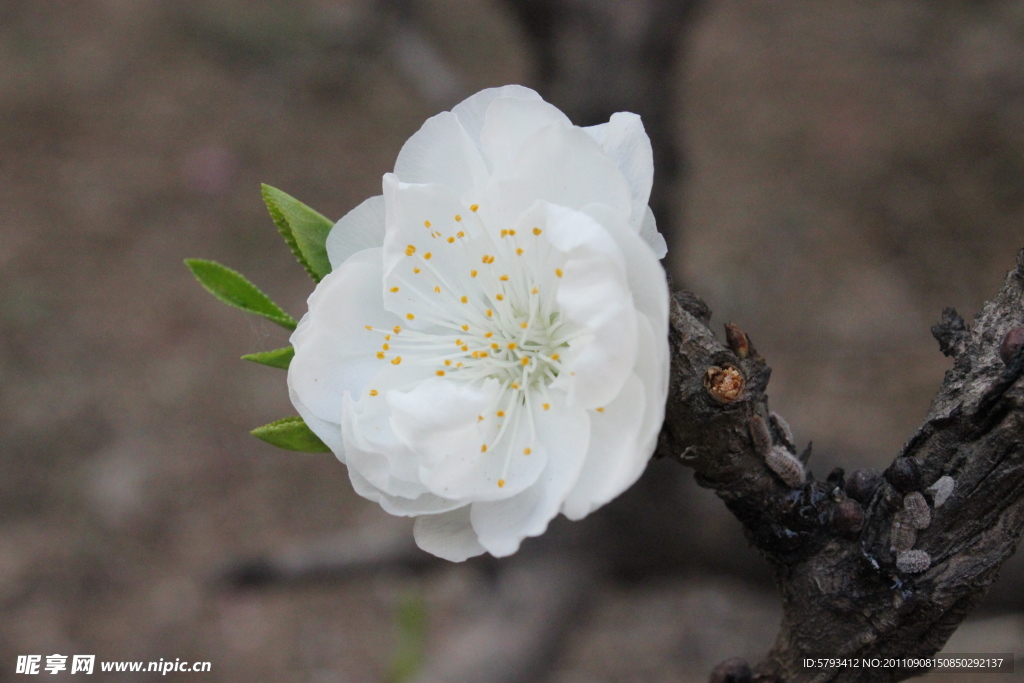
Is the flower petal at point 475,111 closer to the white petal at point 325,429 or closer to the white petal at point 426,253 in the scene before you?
the white petal at point 426,253

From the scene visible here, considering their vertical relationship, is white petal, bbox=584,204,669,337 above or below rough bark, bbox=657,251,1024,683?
above

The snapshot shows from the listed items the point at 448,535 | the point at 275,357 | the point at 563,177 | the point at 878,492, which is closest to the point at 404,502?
the point at 448,535

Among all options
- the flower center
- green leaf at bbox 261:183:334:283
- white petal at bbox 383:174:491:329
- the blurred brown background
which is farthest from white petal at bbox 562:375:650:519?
the blurred brown background

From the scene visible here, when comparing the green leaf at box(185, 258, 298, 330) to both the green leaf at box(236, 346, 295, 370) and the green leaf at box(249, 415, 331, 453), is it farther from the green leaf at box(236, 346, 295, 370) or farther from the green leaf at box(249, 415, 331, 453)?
the green leaf at box(249, 415, 331, 453)

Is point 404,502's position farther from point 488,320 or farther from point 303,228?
point 303,228

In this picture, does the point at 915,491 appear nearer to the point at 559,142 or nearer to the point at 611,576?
the point at 559,142

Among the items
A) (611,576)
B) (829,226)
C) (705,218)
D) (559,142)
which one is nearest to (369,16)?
(705,218)

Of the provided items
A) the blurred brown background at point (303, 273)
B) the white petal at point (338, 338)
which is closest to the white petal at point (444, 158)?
the white petal at point (338, 338)
